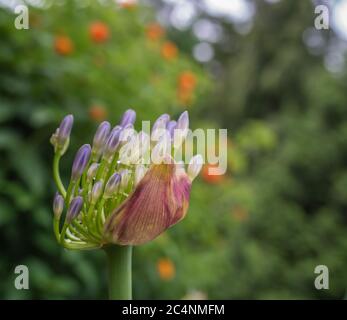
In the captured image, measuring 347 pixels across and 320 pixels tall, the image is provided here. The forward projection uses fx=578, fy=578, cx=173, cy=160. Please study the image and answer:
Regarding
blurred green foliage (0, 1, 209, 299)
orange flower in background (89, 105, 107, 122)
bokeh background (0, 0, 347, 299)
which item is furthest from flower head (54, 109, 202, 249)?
orange flower in background (89, 105, 107, 122)

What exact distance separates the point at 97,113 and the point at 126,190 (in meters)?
2.02

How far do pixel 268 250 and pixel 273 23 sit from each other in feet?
18.9

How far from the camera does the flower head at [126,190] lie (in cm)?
57

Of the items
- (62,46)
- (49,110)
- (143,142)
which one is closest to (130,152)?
(143,142)

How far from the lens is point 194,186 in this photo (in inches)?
131

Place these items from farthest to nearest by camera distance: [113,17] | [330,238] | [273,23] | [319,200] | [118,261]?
[273,23] → [319,200] → [330,238] → [113,17] → [118,261]

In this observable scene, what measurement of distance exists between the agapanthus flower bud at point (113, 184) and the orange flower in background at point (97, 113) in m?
2.04

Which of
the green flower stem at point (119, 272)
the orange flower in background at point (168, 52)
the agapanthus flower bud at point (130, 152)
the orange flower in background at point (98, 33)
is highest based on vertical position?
the orange flower in background at point (168, 52)

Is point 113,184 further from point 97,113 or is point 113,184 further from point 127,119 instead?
point 97,113

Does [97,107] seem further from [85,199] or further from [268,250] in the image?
[268,250]

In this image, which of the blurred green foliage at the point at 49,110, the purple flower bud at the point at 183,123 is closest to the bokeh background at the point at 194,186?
the blurred green foliage at the point at 49,110

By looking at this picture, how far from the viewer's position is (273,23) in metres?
10.4

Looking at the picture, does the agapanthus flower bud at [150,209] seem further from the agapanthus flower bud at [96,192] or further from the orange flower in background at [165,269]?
the orange flower in background at [165,269]

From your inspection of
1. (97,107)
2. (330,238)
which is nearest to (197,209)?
(97,107)
